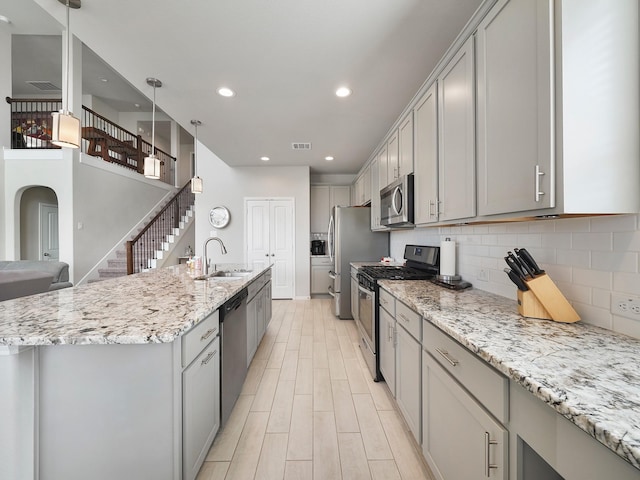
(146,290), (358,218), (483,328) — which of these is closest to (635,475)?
(483,328)

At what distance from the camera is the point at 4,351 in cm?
100

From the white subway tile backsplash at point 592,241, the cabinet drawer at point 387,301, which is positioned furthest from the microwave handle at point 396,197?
the white subway tile backsplash at point 592,241

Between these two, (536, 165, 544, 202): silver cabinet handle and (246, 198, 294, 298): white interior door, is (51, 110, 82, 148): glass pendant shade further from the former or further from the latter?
(246, 198, 294, 298): white interior door

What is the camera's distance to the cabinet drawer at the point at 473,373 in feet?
2.80

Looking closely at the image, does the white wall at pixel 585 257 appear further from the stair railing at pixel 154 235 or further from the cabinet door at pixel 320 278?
the stair railing at pixel 154 235

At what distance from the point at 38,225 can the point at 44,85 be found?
372 cm

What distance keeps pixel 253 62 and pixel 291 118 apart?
1101 mm

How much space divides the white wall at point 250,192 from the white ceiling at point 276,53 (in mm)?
1936

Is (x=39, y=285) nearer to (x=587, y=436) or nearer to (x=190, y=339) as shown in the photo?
(x=190, y=339)

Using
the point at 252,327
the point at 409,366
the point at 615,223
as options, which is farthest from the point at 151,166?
the point at 615,223

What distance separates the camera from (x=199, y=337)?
1362mm

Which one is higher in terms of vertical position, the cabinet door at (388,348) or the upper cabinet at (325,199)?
the upper cabinet at (325,199)

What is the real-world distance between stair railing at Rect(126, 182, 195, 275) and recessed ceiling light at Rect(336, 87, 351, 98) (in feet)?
16.4

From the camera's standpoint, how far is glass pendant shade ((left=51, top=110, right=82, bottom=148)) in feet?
6.43
